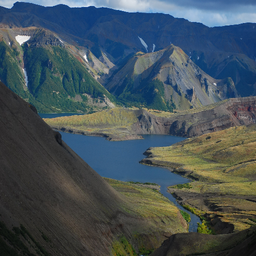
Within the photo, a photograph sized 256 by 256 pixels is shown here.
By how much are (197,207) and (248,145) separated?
59.7m

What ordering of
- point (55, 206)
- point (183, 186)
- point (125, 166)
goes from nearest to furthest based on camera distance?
point (55, 206)
point (183, 186)
point (125, 166)

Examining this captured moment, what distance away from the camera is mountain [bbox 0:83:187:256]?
51066 millimetres

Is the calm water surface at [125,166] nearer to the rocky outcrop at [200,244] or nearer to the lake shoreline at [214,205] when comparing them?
Result: the lake shoreline at [214,205]

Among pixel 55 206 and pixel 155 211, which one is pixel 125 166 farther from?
pixel 55 206

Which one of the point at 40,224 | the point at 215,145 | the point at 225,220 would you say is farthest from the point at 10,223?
the point at 215,145

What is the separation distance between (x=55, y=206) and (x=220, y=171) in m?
86.2

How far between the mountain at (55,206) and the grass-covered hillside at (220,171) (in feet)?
50.7

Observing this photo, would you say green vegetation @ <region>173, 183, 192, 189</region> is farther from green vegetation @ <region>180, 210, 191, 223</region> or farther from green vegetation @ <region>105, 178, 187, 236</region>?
green vegetation @ <region>105, 178, 187, 236</region>

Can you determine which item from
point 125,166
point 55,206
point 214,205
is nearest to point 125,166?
point 125,166

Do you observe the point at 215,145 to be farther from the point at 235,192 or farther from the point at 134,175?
the point at 235,192

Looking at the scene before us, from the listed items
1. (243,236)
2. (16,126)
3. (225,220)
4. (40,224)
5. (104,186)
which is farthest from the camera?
(225,220)

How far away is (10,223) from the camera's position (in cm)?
4806

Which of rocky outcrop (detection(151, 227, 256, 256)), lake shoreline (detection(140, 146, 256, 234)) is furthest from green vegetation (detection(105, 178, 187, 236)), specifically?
rocky outcrop (detection(151, 227, 256, 256))

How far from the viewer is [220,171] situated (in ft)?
448
